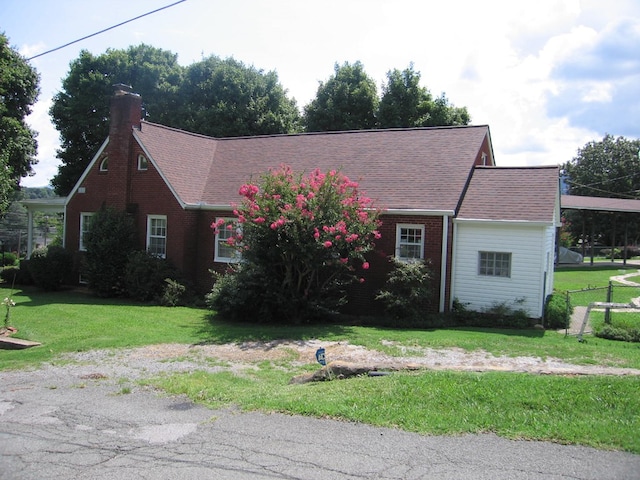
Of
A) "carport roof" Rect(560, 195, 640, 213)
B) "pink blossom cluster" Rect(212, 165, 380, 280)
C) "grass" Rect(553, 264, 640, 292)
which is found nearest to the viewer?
"pink blossom cluster" Rect(212, 165, 380, 280)

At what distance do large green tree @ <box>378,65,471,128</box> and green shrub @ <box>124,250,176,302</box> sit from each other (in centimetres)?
2169

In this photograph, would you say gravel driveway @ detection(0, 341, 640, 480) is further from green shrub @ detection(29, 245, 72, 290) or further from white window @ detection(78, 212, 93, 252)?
white window @ detection(78, 212, 93, 252)

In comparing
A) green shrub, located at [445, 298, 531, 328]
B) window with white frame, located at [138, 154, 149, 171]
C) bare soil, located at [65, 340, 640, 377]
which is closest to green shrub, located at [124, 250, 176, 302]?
window with white frame, located at [138, 154, 149, 171]

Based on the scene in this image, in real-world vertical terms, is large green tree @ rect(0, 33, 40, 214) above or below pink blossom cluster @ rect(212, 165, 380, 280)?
above

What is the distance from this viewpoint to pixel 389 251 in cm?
1731

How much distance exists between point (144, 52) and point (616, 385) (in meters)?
38.3

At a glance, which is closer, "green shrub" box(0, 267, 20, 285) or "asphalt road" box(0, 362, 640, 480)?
"asphalt road" box(0, 362, 640, 480)

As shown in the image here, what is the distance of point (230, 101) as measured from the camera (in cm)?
3597

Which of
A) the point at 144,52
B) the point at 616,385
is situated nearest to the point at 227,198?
the point at 616,385

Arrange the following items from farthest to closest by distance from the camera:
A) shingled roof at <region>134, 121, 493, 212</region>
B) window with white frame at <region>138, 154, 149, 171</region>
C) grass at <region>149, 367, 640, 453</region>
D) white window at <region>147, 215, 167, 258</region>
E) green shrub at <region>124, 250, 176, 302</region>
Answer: window with white frame at <region>138, 154, 149, 171</region> < white window at <region>147, 215, 167, 258</region> < green shrub at <region>124, 250, 176, 302</region> < shingled roof at <region>134, 121, 493, 212</region> < grass at <region>149, 367, 640, 453</region>

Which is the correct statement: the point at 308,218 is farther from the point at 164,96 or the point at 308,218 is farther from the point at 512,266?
the point at 164,96

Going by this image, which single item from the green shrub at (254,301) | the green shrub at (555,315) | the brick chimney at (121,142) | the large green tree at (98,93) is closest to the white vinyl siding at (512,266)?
the green shrub at (555,315)

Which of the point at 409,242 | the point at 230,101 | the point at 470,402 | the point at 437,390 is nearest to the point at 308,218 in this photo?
the point at 409,242

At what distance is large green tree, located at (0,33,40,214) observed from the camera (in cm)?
2730
